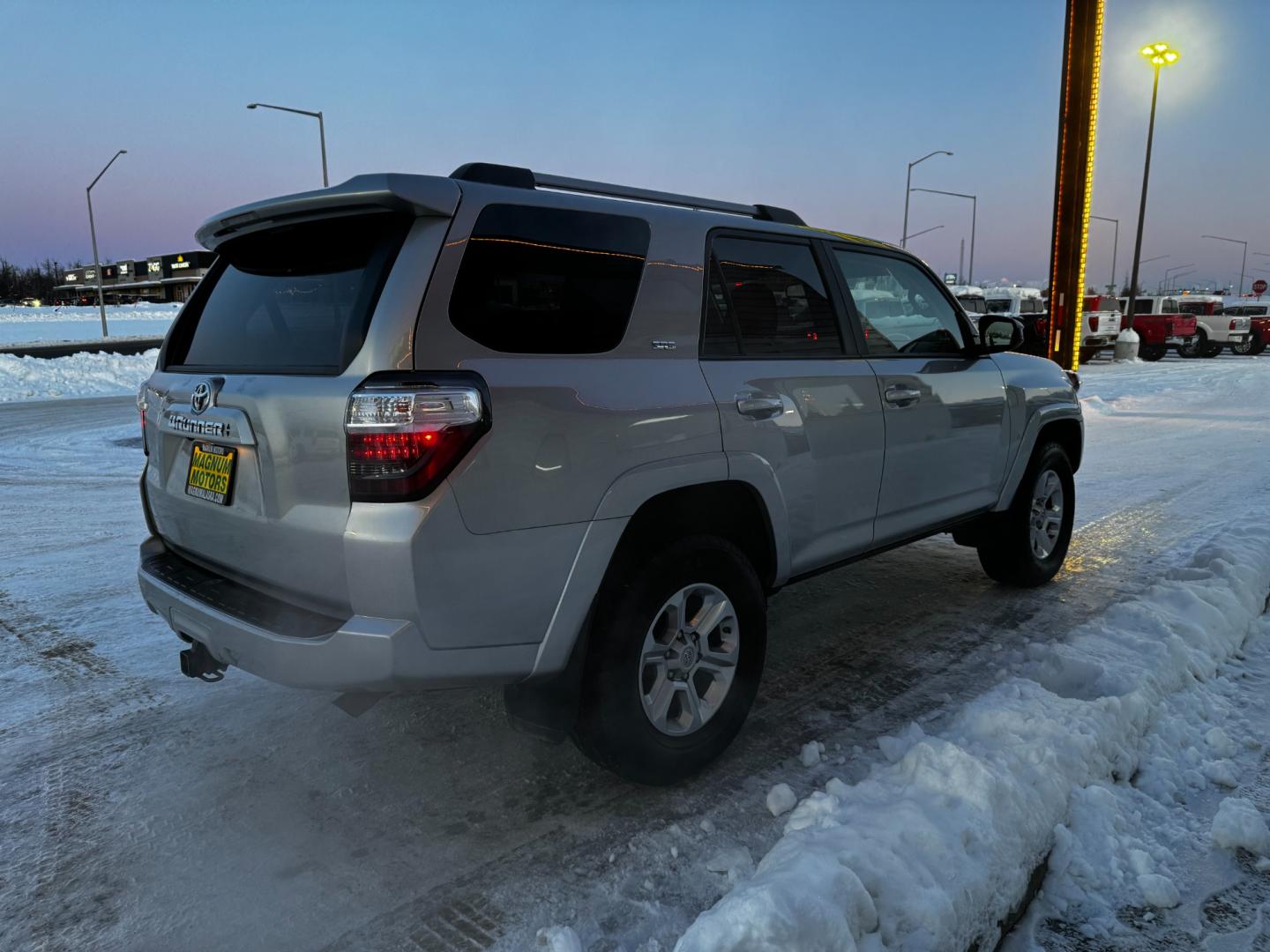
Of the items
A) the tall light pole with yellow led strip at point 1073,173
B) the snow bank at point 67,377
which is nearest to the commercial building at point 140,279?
the snow bank at point 67,377

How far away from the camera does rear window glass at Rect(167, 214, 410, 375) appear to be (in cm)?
245

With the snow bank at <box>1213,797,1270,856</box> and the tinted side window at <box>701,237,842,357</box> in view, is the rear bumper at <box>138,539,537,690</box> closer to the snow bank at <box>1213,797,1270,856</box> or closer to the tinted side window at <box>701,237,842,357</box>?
the tinted side window at <box>701,237,842,357</box>

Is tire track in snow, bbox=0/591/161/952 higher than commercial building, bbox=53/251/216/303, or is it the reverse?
commercial building, bbox=53/251/216/303

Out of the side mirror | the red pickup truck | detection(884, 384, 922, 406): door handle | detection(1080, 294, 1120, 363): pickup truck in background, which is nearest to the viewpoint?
detection(884, 384, 922, 406): door handle

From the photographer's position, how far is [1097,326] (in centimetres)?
2512

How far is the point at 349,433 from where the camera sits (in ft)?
7.45

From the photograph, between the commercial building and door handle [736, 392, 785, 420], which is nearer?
door handle [736, 392, 785, 420]

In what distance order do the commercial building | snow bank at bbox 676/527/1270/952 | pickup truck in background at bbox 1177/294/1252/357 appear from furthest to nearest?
the commercial building < pickup truck in background at bbox 1177/294/1252/357 < snow bank at bbox 676/527/1270/952

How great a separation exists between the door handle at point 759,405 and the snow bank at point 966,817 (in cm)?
121

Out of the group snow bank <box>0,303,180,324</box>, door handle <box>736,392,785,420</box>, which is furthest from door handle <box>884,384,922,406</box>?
snow bank <box>0,303,180,324</box>

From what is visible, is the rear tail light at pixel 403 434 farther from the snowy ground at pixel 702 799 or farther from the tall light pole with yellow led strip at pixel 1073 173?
the tall light pole with yellow led strip at pixel 1073 173

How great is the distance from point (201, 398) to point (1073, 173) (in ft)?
46.9

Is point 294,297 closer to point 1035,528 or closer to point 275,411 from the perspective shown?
point 275,411

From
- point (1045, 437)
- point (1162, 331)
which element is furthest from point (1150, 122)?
point (1045, 437)
